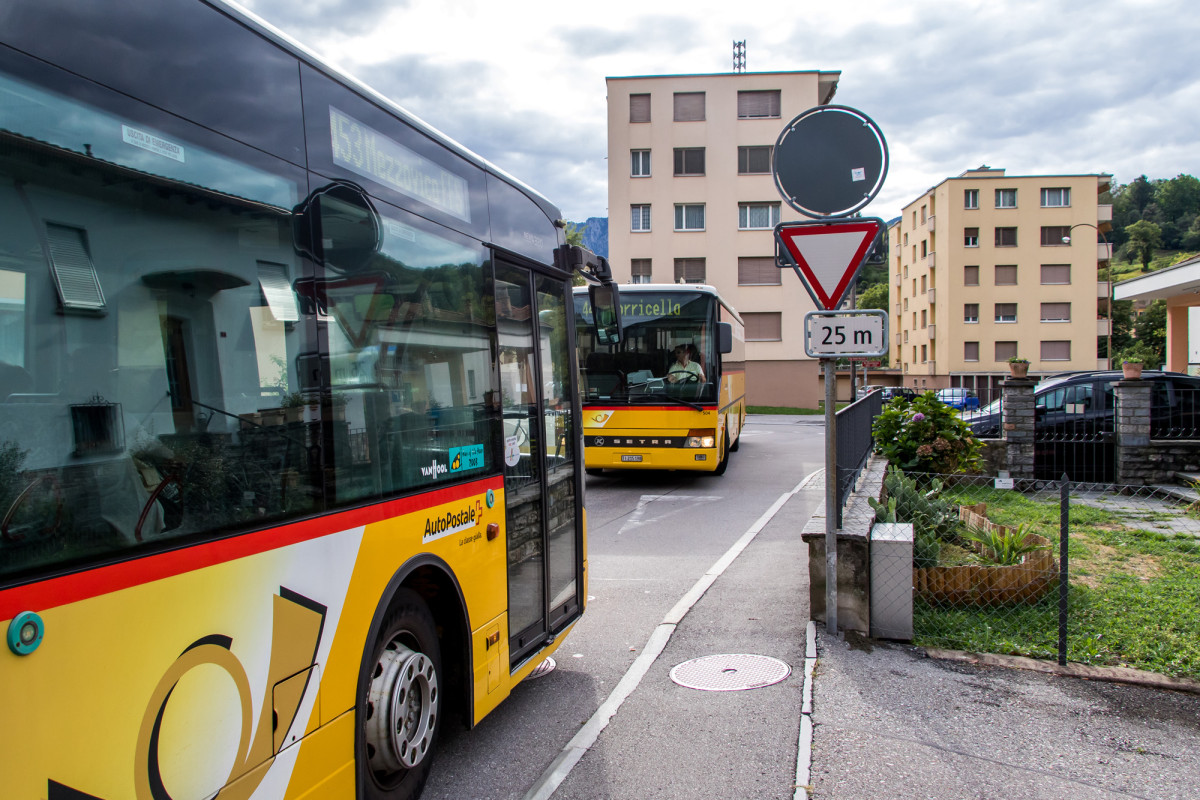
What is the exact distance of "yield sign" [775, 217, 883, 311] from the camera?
5414 millimetres

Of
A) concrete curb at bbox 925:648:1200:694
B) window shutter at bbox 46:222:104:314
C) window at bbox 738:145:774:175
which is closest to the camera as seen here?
window shutter at bbox 46:222:104:314

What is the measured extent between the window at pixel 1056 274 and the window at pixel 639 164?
30.5 metres

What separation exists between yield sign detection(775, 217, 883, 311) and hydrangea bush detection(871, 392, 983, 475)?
6.89 meters

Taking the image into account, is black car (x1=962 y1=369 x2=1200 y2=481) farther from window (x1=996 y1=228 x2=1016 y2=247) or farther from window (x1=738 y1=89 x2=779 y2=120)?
window (x1=996 y1=228 x2=1016 y2=247)

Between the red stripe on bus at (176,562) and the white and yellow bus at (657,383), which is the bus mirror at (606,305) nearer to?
the red stripe on bus at (176,562)

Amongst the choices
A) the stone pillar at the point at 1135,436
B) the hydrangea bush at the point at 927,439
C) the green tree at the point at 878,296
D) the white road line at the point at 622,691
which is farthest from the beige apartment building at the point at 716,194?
the green tree at the point at 878,296

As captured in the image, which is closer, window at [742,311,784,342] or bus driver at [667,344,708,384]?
bus driver at [667,344,708,384]

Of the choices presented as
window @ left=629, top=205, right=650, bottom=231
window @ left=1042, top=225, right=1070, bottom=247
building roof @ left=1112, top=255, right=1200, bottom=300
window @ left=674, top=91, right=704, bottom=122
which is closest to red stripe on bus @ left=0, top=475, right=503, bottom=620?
building roof @ left=1112, top=255, right=1200, bottom=300

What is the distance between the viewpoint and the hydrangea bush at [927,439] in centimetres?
1164

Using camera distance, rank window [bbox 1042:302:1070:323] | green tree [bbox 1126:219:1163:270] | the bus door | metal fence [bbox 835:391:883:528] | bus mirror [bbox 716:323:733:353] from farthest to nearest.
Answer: green tree [bbox 1126:219:1163:270] → window [bbox 1042:302:1070:323] → bus mirror [bbox 716:323:733:353] → metal fence [bbox 835:391:883:528] → the bus door

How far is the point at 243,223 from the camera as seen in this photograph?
8.53ft

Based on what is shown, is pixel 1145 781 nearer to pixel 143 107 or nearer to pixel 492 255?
pixel 492 255

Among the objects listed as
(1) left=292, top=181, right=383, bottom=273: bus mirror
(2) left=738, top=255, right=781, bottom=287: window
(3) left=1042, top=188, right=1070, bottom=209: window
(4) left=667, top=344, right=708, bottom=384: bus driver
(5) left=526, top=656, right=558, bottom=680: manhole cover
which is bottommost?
(5) left=526, top=656, right=558, bottom=680: manhole cover

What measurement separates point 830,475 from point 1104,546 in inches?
182
